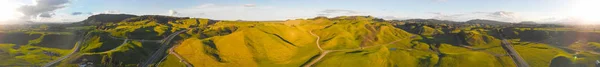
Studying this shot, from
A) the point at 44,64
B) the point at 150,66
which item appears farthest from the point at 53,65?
the point at 150,66

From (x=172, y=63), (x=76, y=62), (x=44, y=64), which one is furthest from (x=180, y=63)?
(x=44, y=64)

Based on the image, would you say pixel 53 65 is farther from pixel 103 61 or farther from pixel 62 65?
pixel 103 61

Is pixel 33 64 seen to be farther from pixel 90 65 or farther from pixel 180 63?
pixel 180 63

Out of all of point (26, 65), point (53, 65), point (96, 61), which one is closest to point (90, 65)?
point (96, 61)

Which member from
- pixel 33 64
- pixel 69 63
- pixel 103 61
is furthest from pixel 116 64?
pixel 33 64

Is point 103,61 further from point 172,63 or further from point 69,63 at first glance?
point 172,63
